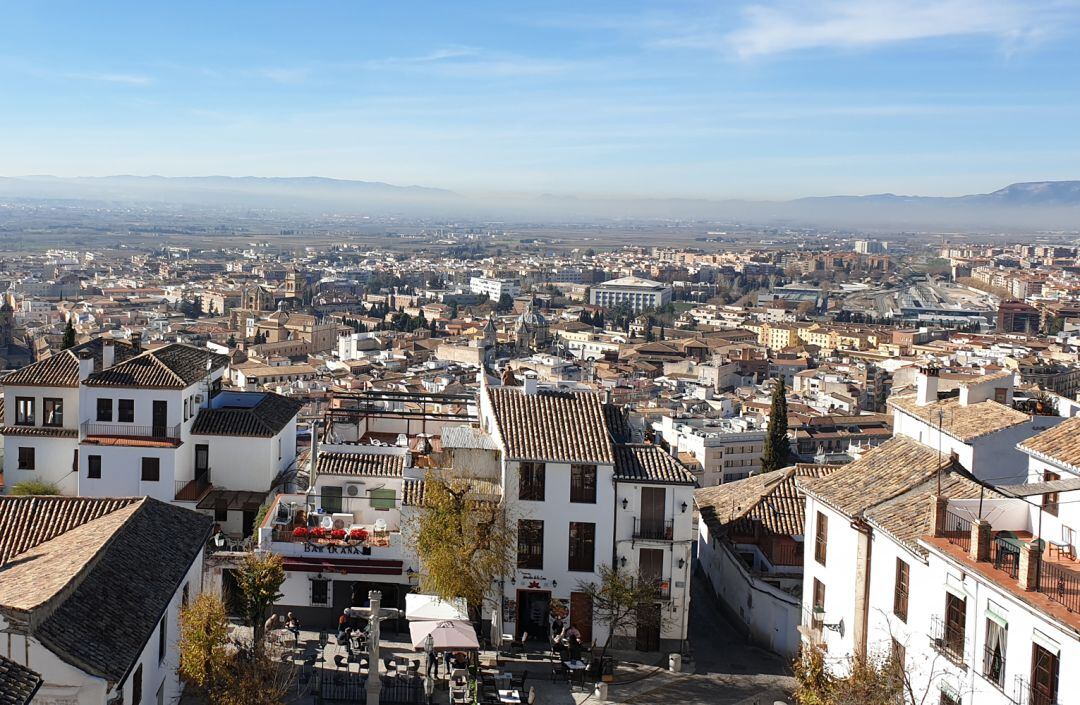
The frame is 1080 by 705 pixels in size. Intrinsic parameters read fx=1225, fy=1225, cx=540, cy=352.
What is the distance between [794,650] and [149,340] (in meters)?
84.8

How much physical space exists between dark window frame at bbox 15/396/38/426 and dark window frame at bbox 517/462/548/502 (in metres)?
9.32

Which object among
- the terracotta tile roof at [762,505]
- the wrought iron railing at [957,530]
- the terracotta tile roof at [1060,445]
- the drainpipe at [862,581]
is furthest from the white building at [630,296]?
the wrought iron railing at [957,530]

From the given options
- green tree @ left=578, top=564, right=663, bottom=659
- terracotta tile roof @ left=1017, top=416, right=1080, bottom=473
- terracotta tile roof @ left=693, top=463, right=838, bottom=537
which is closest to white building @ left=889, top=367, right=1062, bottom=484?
terracotta tile roof @ left=1017, top=416, right=1080, bottom=473

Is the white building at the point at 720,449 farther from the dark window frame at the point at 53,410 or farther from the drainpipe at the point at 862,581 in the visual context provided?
the drainpipe at the point at 862,581

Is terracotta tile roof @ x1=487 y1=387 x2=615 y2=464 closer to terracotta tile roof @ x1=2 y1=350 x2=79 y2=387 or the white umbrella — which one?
the white umbrella

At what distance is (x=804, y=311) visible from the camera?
6102 inches

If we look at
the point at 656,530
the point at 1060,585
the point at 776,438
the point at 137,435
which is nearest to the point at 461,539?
the point at 656,530

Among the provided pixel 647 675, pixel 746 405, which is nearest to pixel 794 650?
pixel 647 675

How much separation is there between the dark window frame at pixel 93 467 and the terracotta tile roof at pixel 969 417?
45.0 ft

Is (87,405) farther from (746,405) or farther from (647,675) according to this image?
(746,405)

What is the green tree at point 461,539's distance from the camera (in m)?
17.7

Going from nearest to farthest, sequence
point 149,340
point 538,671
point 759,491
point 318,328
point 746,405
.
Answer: point 538,671 < point 759,491 < point 746,405 < point 149,340 < point 318,328

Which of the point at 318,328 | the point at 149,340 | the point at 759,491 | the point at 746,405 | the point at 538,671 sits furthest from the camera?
the point at 318,328

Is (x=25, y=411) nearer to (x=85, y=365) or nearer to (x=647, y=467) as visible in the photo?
(x=85, y=365)
